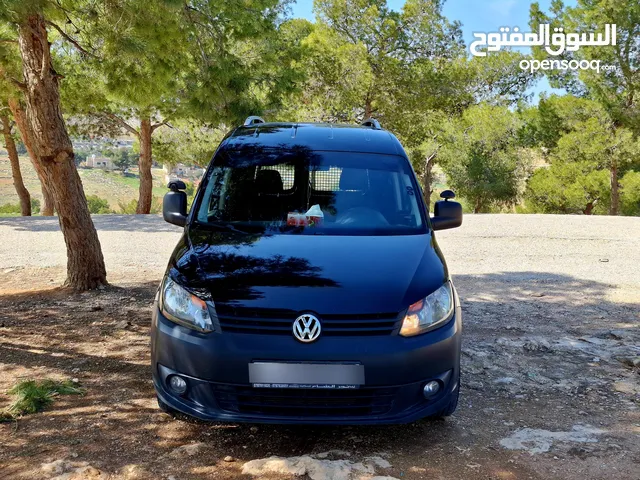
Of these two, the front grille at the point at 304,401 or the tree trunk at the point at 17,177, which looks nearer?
the front grille at the point at 304,401

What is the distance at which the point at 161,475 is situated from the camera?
10.2 feet

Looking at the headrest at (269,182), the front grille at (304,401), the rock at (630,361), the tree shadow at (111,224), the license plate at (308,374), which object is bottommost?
the rock at (630,361)

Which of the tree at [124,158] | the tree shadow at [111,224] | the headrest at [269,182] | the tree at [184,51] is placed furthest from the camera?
the tree at [124,158]

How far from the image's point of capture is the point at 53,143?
7082 mm

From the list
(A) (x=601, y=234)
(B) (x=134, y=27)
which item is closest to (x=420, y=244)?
(B) (x=134, y=27)

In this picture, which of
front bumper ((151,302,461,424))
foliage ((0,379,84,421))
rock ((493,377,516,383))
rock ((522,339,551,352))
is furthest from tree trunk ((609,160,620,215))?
foliage ((0,379,84,421))

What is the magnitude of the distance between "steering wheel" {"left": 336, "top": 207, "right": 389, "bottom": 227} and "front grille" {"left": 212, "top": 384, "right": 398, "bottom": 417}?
1.35 m

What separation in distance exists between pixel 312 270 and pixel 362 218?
0.97 m

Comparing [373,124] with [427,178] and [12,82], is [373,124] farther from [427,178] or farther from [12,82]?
[427,178]

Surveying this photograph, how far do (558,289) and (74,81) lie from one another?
43.5ft

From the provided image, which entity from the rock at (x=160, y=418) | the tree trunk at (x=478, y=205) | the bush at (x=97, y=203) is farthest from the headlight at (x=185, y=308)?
the bush at (x=97, y=203)

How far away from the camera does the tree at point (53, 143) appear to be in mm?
7004

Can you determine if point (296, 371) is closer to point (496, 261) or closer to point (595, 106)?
point (496, 261)

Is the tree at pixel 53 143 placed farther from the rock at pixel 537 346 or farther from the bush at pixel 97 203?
the bush at pixel 97 203
